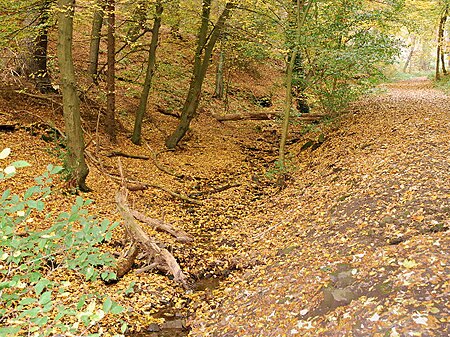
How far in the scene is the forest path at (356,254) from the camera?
393 cm

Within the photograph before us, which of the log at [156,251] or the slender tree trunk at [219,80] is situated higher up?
the slender tree trunk at [219,80]

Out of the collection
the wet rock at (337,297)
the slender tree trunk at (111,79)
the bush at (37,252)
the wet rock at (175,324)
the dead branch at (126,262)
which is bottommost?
the wet rock at (175,324)

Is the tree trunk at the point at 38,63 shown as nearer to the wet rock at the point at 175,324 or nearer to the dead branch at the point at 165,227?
the dead branch at the point at 165,227

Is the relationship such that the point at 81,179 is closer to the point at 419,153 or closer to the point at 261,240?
the point at 261,240

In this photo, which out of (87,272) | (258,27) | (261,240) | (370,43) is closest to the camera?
(87,272)

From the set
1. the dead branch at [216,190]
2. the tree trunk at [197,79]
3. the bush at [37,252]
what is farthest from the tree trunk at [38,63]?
the bush at [37,252]

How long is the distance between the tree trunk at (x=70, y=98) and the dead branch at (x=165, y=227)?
66.6 inches

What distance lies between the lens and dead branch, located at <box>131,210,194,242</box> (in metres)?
7.84

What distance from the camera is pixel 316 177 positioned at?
32.7 ft

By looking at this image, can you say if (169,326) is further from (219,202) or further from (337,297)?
(219,202)

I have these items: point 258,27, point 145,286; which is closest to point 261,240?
point 145,286

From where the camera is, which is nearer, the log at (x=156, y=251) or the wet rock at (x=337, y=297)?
the wet rock at (x=337, y=297)

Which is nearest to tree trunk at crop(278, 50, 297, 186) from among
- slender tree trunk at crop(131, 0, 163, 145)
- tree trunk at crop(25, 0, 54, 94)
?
slender tree trunk at crop(131, 0, 163, 145)

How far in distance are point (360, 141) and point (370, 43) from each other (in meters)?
2.98
